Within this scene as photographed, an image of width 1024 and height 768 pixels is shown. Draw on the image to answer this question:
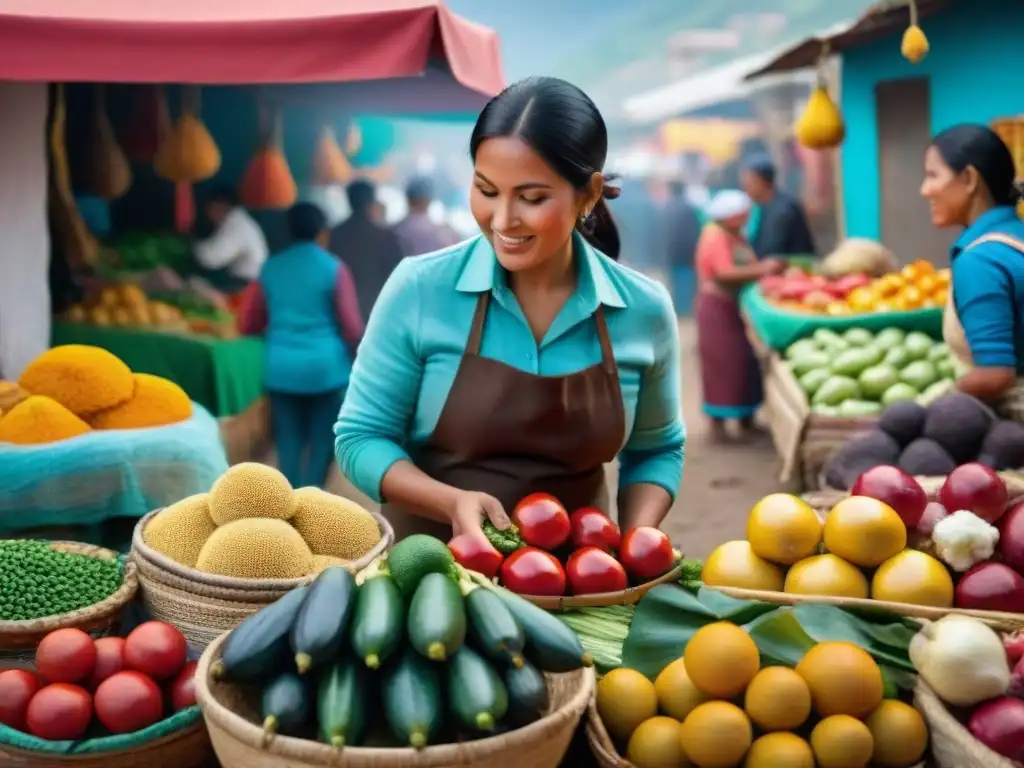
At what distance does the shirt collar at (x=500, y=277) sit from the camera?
2566 mm

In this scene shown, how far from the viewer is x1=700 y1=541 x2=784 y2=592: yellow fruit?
231 cm

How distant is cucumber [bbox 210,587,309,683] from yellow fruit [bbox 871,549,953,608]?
111 centimetres

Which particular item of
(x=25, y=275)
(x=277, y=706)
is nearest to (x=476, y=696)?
(x=277, y=706)

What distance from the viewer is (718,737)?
1.77 m

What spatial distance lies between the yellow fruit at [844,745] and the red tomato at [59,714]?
1.17 metres

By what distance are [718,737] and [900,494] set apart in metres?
0.78

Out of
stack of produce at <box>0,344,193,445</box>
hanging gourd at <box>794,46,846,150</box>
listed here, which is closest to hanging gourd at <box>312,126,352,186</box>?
hanging gourd at <box>794,46,846,150</box>

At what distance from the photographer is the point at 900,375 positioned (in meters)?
6.15

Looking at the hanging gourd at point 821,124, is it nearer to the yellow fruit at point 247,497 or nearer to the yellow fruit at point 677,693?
the yellow fruit at point 247,497

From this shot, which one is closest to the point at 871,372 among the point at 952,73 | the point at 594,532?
the point at 952,73

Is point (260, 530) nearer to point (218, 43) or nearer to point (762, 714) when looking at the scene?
point (762, 714)

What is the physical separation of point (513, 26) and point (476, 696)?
134 feet

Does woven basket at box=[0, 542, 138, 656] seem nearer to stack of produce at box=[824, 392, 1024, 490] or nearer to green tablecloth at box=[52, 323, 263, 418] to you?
stack of produce at box=[824, 392, 1024, 490]

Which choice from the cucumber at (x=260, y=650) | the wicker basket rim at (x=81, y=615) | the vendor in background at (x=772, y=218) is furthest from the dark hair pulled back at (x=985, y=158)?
the vendor in background at (x=772, y=218)
